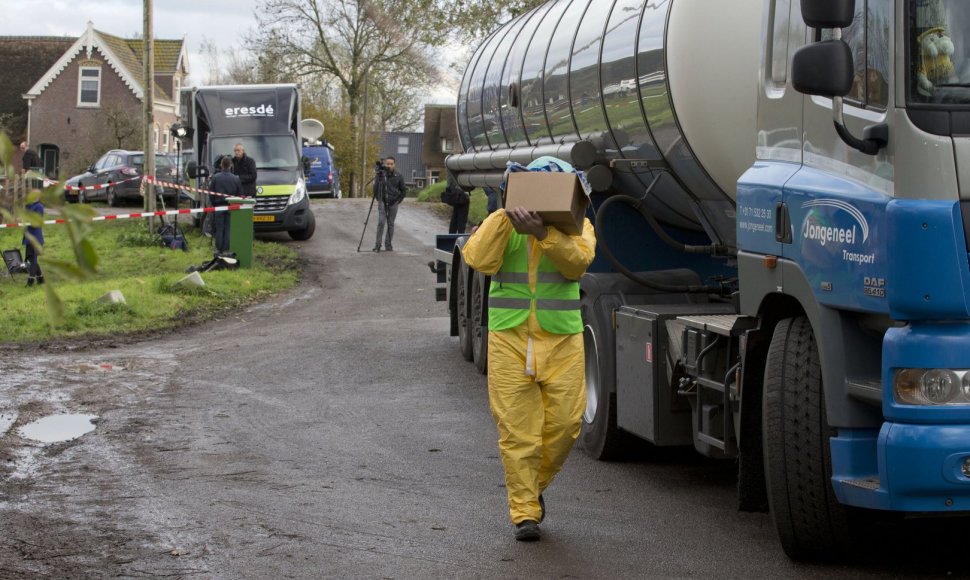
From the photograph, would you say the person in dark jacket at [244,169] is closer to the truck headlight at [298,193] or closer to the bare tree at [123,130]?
the truck headlight at [298,193]

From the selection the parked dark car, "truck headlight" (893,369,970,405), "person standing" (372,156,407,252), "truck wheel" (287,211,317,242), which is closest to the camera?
"truck headlight" (893,369,970,405)

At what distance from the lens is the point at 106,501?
7.20m

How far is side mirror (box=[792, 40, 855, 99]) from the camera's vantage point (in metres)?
5.00

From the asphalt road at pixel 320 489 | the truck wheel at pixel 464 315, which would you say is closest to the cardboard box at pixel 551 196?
the asphalt road at pixel 320 489

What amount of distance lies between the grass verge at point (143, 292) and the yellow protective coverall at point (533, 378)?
256 inches

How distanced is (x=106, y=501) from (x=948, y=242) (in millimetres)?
4639

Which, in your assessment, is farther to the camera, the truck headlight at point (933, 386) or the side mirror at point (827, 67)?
the side mirror at point (827, 67)

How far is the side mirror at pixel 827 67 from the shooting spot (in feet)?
16.4

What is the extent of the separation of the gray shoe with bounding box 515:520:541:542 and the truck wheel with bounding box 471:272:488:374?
580 centimetres

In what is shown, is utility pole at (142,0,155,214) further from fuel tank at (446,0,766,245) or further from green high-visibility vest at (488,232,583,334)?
green high-visibility vest at (488,232,583,334)

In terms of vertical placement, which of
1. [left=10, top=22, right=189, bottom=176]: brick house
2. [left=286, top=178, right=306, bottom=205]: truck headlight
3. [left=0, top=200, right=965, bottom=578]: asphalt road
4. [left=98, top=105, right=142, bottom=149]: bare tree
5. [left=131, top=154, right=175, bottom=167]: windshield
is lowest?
[left=0, top=200, right=965, bottom=578]: asphalt road

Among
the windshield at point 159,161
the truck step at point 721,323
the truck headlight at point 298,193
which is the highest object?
the windshield at point 159,161

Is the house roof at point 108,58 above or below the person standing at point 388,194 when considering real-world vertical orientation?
above

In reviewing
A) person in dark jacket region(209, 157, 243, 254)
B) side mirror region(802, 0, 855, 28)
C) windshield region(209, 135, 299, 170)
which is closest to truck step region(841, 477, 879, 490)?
side mirror region(802, 0, 855, 28)
